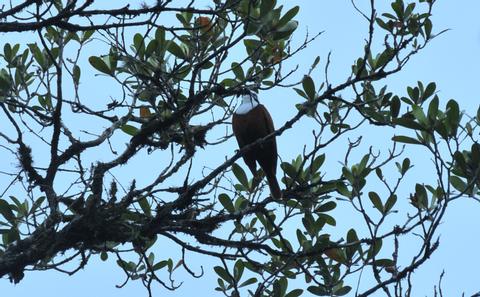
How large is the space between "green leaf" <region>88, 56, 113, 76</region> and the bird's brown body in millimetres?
1378

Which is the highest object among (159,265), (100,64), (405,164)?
(100,64)

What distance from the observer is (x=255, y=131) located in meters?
5.94

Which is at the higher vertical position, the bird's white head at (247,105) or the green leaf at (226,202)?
the bird's white head at (247,105)

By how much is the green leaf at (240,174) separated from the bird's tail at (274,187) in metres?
0.16

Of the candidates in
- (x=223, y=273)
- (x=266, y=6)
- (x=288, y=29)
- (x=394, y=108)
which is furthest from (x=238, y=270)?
(x=266, y=6)

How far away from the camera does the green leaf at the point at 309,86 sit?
433cm

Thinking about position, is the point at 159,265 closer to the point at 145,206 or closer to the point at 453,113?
the point at 145,206

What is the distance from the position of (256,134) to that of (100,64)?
5.63ft

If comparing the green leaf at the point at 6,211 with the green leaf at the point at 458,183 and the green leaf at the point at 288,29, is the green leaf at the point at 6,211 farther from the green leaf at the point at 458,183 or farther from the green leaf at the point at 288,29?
the green leaf at the point at 458,183

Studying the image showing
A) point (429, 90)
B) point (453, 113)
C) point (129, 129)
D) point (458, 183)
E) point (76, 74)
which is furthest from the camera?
point (129, 129)

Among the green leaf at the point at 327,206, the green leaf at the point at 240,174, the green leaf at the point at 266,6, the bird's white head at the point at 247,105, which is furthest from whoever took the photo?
the bird's white head at the point at 247,105

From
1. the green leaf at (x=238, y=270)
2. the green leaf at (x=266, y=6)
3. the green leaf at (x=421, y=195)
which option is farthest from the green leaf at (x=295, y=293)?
the green leaf at (x=266, y=6)

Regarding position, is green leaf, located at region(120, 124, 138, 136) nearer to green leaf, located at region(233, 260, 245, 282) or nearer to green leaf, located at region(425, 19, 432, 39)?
green leaf, located at region(233, 260, 245, 282)

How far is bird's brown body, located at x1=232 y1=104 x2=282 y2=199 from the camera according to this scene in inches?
223
